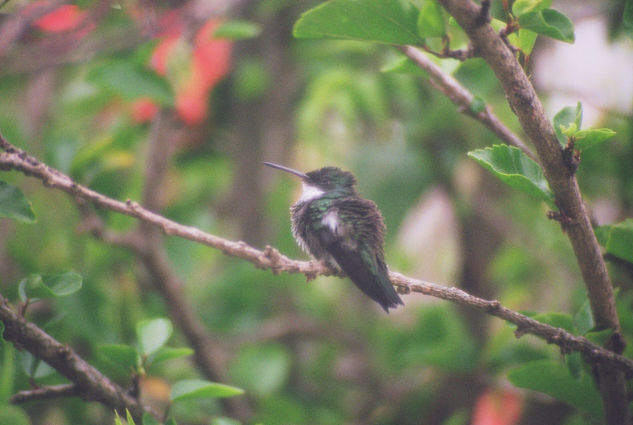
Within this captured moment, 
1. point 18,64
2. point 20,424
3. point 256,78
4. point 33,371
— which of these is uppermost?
point 256,78

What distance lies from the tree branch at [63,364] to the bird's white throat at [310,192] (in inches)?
39.5

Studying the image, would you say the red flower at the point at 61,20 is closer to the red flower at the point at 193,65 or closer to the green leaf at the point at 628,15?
the red flower at the point at 193,65

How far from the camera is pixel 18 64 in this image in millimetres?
2225

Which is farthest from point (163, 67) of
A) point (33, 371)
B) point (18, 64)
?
point (33, 371)

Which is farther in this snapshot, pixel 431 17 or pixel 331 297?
pixel 331 297

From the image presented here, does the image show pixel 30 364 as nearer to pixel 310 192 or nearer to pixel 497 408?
pixel 310 192

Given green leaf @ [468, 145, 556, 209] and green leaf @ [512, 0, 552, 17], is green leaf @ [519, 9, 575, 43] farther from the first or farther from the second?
green leaf @ [468, 145, 556, 209]

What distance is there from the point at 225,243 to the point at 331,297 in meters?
2.20

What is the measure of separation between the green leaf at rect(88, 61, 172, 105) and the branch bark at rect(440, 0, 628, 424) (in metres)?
1.35

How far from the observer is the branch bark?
0.98 metres

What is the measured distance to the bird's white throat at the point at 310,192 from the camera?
2157 millimetres

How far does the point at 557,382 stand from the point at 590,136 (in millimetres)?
603

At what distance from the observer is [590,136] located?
1066 mm

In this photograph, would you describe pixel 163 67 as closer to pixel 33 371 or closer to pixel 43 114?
pixel 43 114
